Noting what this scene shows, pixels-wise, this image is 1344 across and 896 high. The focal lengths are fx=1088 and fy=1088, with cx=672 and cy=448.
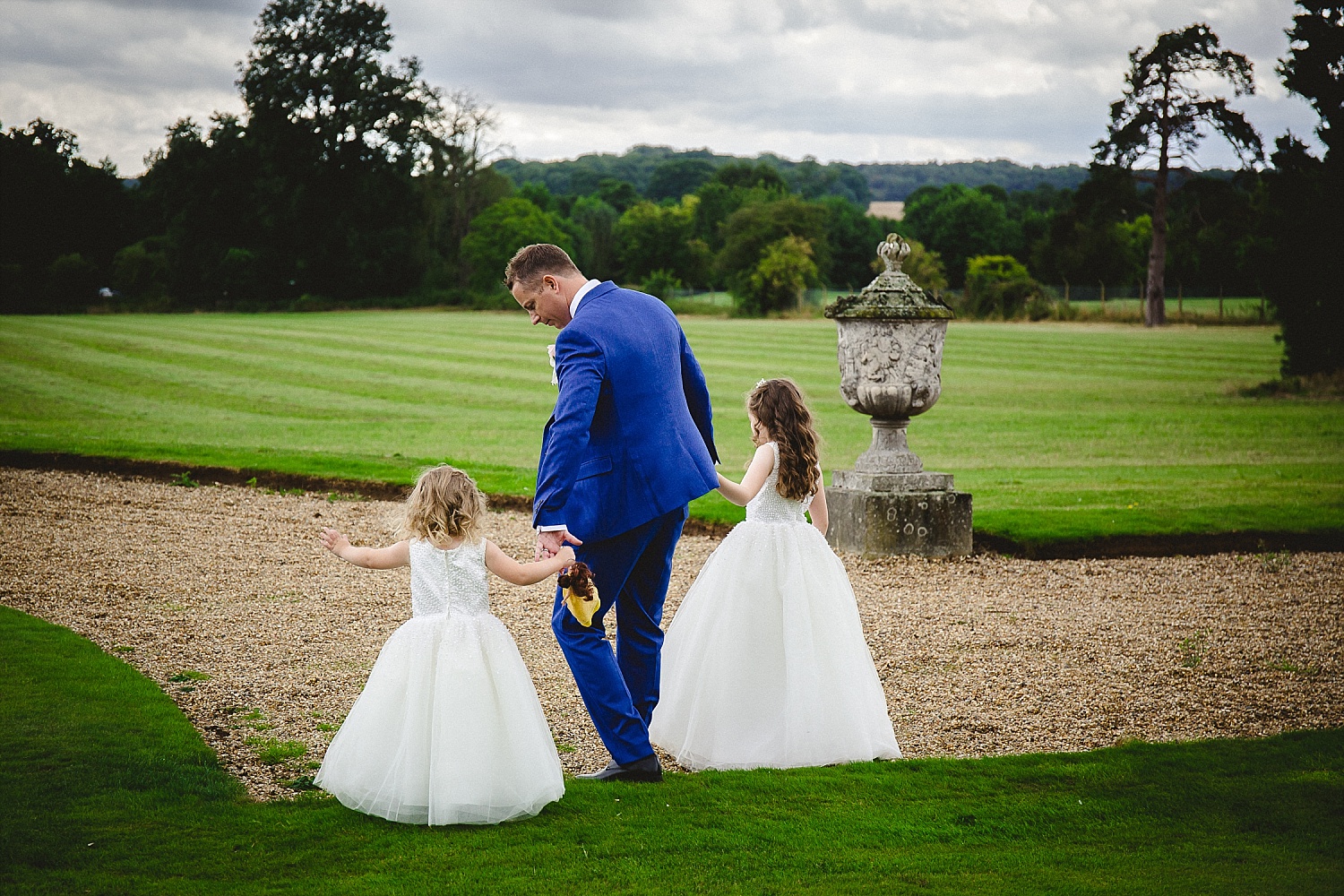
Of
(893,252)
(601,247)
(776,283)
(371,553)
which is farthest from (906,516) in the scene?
(601,247)

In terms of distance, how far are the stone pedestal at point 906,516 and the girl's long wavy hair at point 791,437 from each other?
410 centimetres

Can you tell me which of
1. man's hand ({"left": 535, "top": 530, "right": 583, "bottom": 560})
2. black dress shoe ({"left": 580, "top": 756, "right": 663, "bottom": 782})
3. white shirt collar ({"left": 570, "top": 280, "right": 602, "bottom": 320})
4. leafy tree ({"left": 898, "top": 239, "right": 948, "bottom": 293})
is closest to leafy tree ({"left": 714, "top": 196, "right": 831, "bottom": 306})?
leafy tree ({"left": 898, "top": 239, "right": 948, "bottom": 293})

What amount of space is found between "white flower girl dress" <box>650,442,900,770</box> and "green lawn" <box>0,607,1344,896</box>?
0.86 feet

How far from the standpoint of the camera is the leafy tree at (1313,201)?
19.6 m

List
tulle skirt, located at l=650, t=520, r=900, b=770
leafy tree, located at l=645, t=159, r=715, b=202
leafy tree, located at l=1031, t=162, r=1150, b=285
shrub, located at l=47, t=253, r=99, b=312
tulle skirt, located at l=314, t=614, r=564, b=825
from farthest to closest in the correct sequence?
leafy tree, located at l=645, t=159, r=715, b=202, shrub, located at l=47, t=253, r=99, b=312, leafy tree, located at l=1031, t=162, r=1150, b=285, tulle skirt, located at l=650, t=520, r=900, b=770, tulle skirt, located at l=314, t=614, r=564, b=825

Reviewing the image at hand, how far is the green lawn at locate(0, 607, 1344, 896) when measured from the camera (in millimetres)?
3426

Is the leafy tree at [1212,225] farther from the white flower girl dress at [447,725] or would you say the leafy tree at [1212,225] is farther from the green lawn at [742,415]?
the white flower girl dress at [447,725]

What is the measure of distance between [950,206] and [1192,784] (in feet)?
280

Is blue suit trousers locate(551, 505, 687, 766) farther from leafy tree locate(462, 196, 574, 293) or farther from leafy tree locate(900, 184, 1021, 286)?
leafy tree locate(900, 184, 1021, 286)

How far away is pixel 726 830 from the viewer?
386 cm

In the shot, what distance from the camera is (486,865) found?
3.53 metres

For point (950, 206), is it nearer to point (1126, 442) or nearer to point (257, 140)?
point (257, 140)

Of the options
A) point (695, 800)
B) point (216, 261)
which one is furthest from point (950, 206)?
point (695, 800)

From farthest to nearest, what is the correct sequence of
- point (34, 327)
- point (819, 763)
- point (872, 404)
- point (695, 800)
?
point (34, 327)
point (872, 404)
point (819, 763)
point (695, 800)
